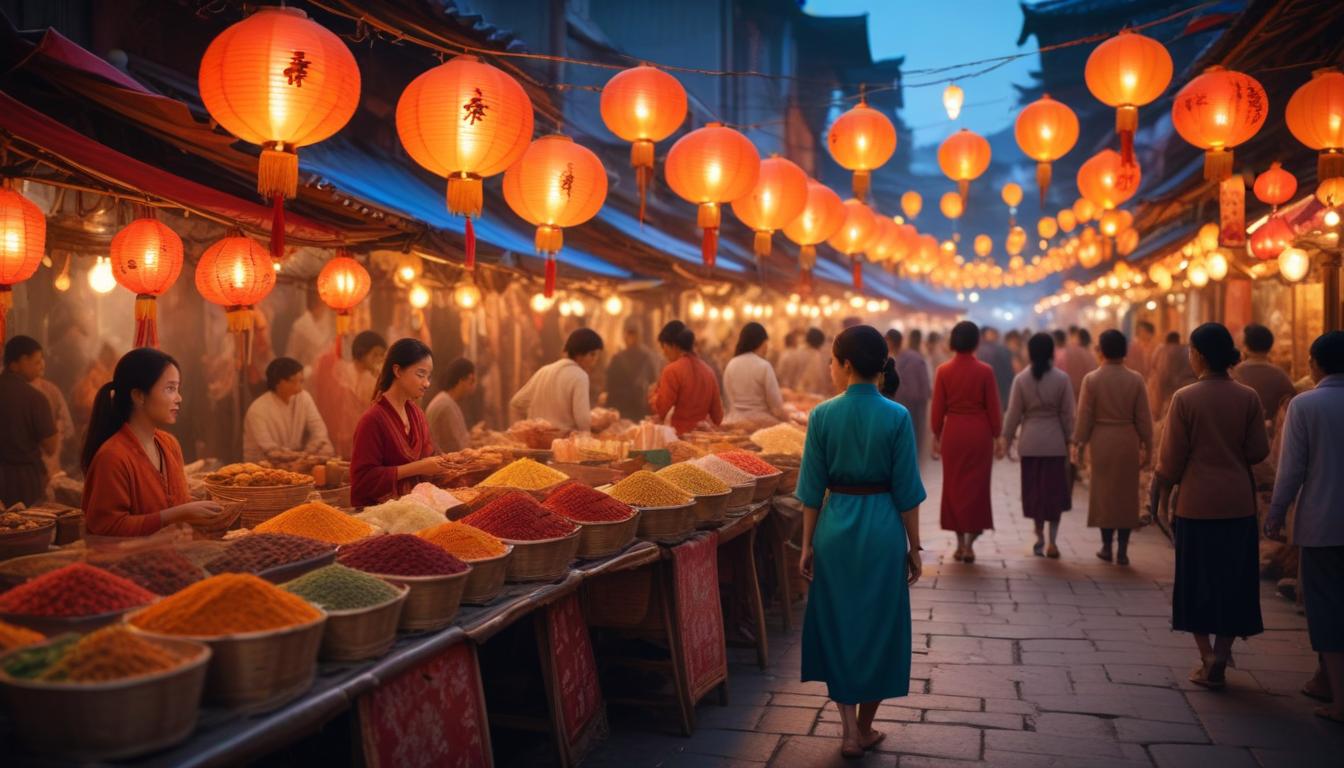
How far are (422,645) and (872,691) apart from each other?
93.7 inches

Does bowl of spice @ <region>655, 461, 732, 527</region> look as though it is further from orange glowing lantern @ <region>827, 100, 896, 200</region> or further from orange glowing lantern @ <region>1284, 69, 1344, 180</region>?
orange glowing lantern @ <region>1284, 69, 1344, 180</region>

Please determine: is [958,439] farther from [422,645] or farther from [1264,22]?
[422,645]

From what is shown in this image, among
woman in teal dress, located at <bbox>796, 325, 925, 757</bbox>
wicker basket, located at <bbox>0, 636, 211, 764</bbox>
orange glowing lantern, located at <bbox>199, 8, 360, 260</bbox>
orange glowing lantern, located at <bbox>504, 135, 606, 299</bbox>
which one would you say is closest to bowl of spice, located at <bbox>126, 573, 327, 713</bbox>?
wicker basket, located at <bbox>0, 636, 211, 764</bbox>

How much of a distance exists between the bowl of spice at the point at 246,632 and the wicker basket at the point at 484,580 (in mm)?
979

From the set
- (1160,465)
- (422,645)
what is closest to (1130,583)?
(1160,465)

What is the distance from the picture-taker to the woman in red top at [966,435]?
31.4 ft

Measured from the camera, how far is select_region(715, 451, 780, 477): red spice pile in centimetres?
727

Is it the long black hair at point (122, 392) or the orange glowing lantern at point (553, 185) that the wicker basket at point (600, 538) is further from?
the orange glowing lantern at point (553, 185)

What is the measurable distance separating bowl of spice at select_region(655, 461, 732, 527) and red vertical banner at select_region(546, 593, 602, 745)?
45.7 inches

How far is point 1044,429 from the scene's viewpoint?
32.5ft

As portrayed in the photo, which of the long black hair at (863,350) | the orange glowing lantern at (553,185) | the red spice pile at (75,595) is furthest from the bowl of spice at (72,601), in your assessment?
the orange glowing lantern at (553,185)

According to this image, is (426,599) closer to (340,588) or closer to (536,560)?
(340,588)

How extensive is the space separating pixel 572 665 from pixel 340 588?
5.76 ft

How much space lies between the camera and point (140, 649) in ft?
8.34
